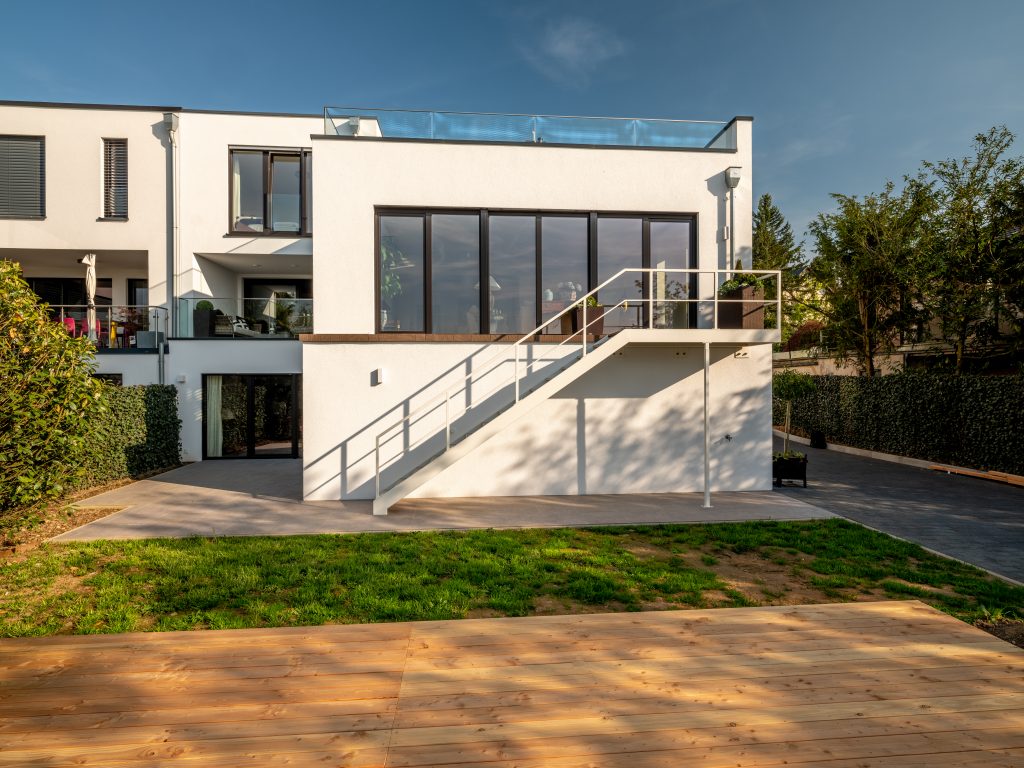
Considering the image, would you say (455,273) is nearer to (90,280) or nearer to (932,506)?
(932,506)

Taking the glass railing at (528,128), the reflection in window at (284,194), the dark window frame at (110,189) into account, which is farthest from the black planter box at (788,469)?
the dark window frame at (110,189)

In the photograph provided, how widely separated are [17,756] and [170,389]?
10.9 metres

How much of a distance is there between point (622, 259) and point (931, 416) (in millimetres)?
8479

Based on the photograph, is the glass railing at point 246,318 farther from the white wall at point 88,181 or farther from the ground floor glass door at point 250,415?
the white wall at point 88,181

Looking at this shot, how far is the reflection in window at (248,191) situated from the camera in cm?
1341

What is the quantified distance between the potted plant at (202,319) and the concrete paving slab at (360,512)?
480 centimetres

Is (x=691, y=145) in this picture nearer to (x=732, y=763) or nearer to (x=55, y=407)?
(x=732, y=763)

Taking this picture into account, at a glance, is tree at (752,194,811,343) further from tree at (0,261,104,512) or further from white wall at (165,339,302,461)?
tree at (0,261,104,512)

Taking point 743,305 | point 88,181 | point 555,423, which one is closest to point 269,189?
point 88,181

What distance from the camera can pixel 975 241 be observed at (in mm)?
10984

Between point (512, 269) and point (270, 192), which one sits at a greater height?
point (270, 192)

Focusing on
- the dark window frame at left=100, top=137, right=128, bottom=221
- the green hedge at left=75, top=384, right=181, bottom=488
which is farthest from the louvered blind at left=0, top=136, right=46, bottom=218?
the green hedge at left=75, top=384, right=181, bottom=488

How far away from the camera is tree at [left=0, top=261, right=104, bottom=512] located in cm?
598

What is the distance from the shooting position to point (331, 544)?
608 centimetres
